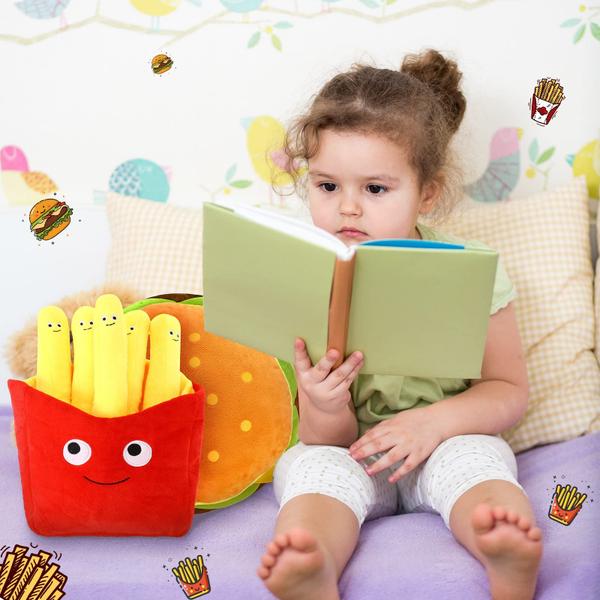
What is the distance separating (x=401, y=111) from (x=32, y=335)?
2.37 ft

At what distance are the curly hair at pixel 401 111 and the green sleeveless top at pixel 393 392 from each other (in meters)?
0.17

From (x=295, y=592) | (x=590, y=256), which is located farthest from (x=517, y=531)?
(x=590, y=256)

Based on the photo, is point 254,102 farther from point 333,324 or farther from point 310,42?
point 333,324

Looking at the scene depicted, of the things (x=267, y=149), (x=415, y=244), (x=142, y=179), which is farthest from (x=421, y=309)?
(x=142, y=179)

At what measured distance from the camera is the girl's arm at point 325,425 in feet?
4.04

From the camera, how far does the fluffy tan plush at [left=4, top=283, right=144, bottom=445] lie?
1.43 metres

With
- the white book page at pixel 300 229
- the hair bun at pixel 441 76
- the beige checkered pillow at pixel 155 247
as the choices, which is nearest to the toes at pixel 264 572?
the white book page at pixel 300 229

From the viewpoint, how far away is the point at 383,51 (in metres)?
1.75

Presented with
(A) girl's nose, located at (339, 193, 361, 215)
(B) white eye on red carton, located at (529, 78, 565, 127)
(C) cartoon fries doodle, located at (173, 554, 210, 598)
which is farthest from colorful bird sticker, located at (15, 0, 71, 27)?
(C) cartoon fries doodle, located at (173, 554, 210, 598)

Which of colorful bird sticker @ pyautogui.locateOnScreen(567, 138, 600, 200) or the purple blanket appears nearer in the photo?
the purple blanket

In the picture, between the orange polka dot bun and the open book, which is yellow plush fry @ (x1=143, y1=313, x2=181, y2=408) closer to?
the orange polka dot bun

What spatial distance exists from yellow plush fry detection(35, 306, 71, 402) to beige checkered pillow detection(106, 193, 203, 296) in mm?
359

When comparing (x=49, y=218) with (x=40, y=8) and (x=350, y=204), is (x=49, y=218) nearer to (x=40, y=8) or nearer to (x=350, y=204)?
(x=40, y=8)

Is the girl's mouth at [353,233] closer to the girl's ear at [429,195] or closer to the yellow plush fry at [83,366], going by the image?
the girl's ear at [429,195]
